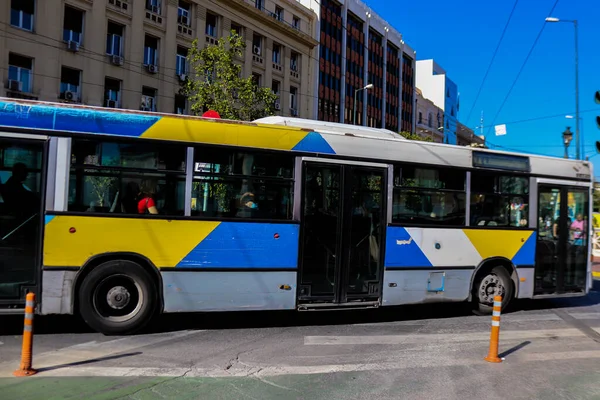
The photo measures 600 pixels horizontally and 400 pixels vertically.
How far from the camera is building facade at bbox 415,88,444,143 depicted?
226 feet

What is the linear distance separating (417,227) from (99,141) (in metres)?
4.98

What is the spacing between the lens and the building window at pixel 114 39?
1050 inches

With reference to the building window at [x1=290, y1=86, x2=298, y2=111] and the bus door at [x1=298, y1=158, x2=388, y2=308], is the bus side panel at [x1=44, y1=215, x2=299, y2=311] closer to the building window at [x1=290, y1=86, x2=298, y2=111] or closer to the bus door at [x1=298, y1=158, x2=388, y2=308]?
the bus door at [x1=298, y1=158, x2=388, y2=308]

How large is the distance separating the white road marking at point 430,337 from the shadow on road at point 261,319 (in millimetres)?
876

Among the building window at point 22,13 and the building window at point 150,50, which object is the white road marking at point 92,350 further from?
the building window at point 150,50

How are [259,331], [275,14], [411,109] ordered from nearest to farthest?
[259,331] → [275,14] → [411,109]

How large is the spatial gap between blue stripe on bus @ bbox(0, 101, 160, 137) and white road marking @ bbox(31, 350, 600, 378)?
2.98m

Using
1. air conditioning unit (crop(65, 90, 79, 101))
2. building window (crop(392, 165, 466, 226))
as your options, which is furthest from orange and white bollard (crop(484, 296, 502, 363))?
air conditioning unit (crop(65, 90, 79, 101))

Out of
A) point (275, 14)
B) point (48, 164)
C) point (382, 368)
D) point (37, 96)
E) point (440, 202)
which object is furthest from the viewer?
point (275, 14)

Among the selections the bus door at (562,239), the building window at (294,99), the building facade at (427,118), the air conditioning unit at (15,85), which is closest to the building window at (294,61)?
the building window at (294,99)

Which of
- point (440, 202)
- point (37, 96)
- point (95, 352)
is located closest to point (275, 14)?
point (37, 96)

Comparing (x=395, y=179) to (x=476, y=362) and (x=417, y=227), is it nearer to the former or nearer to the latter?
(x=417, y=227)

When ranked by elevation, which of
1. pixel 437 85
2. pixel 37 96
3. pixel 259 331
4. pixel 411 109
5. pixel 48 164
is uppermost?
pixel 437 85

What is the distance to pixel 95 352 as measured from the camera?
578 cm
